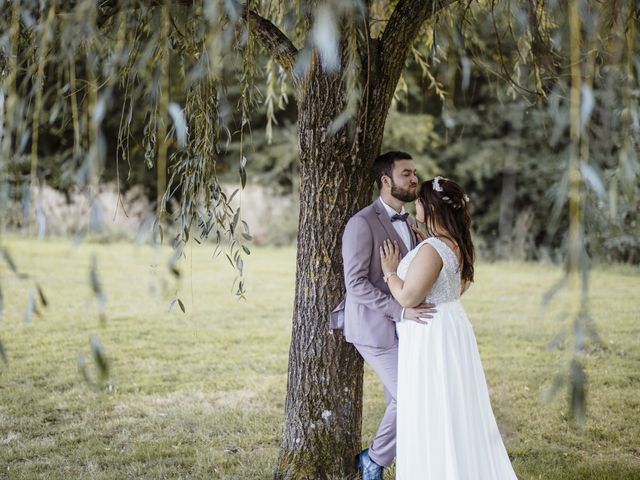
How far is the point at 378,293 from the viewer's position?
3428 millimetres

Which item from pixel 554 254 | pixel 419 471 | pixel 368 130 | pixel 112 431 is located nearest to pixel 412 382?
pixel 419 471

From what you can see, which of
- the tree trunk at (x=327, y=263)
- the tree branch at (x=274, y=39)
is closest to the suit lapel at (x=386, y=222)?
the tree trunk at (x=327, y=263)

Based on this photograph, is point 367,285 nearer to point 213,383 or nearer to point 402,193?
point 402,193

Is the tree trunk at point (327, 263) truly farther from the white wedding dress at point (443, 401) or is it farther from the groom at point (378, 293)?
the white wedding dress at point (443, 401)

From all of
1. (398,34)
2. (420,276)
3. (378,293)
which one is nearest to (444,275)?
(420,276)

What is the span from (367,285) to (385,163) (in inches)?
24.5

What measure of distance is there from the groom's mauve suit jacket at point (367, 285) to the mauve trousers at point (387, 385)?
57 mm

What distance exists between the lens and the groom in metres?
3.42

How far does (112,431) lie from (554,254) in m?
10.4

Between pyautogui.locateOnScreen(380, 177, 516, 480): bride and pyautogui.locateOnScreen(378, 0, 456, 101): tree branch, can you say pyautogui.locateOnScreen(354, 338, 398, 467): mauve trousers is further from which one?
pyautogui.locateOnScreen(378, 0, 456, 101): tree branch

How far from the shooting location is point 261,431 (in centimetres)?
487

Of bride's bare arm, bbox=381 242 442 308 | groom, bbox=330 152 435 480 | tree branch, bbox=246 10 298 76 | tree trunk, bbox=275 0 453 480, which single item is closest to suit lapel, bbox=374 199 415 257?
groom, bbox=330 152 435 480

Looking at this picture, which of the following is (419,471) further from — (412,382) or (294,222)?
(294,222)

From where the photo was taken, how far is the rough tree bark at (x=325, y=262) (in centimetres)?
359
